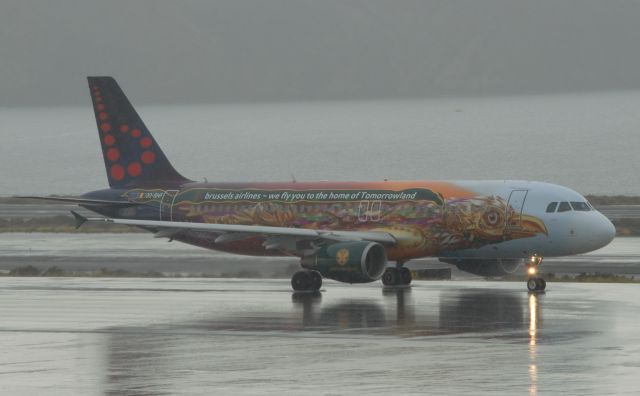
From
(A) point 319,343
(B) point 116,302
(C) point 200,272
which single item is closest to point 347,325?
(A) point 319,343

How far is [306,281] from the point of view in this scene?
147 feet

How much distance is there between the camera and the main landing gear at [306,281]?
44.9m

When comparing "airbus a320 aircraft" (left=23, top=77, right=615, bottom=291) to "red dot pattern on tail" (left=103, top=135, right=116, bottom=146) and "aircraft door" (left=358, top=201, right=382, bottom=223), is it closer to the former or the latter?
"aircraft door" (left=358, top=201, right=382, bottom=223)

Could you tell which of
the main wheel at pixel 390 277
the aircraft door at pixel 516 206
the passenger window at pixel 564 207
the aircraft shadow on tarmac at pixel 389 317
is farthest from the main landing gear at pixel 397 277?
the passenger window at pixel 564 207

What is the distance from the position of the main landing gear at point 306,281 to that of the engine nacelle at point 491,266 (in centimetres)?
488

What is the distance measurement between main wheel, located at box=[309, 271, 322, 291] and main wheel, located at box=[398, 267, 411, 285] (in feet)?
9.80

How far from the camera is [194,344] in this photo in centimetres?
3077

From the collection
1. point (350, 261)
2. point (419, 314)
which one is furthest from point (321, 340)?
point (350, 261)

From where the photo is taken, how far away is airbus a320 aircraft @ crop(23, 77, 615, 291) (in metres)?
45.1

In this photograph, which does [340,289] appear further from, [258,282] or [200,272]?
[200,272]

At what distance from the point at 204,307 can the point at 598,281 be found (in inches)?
569

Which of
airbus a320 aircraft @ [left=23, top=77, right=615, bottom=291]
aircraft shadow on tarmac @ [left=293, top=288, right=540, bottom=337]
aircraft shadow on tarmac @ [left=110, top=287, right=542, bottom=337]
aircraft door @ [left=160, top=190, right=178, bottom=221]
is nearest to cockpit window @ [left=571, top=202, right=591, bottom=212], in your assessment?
airbus a320 aircraft @ [left=23, top=77, right=615, bottom=291]

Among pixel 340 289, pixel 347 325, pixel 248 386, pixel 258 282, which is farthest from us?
pixel 258 282

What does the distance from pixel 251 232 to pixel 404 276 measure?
505cm
